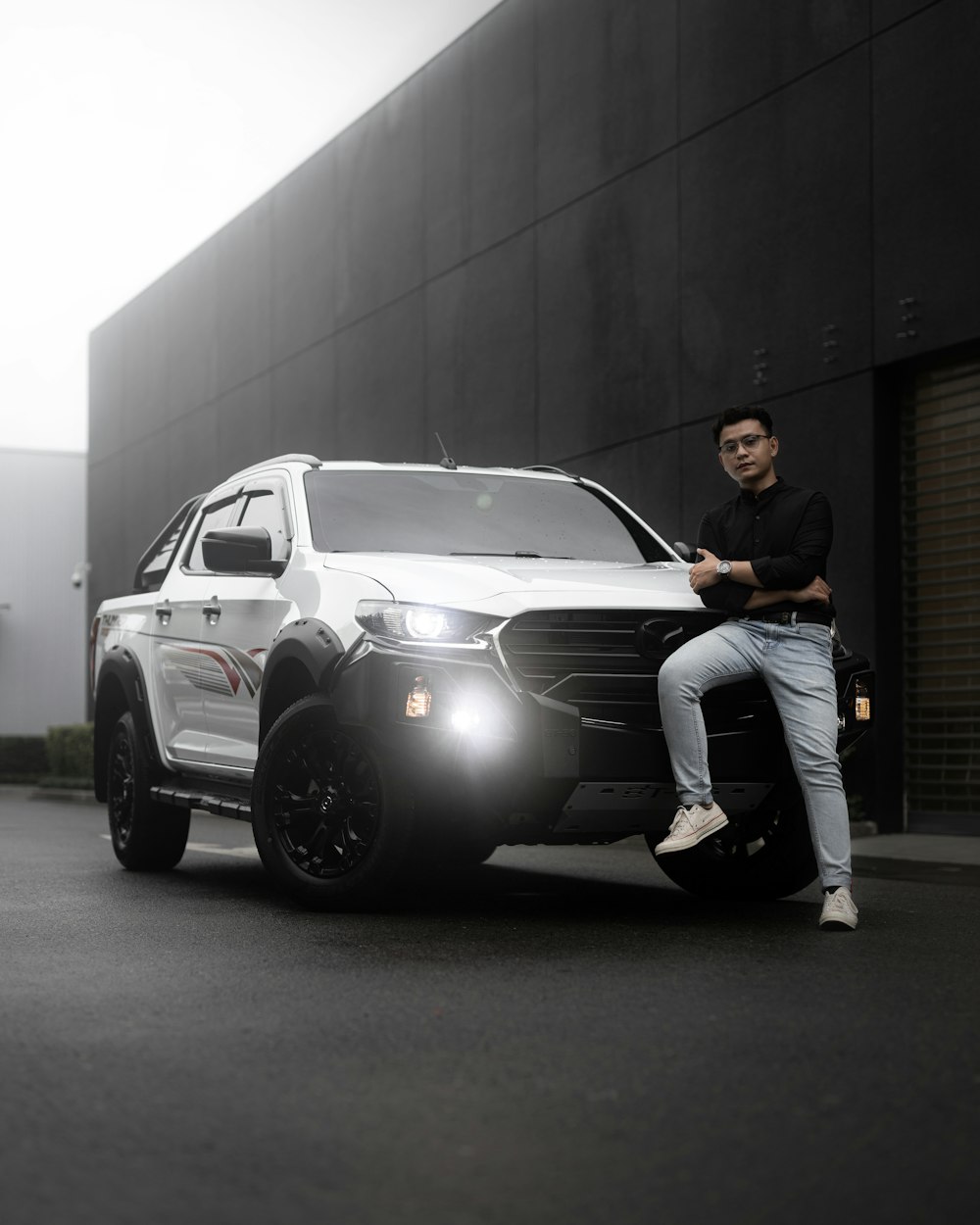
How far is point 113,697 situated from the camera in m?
10.5

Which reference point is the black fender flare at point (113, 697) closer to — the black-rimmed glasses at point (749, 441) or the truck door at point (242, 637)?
the truck door at point (242, 637)

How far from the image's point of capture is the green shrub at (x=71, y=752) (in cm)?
2600

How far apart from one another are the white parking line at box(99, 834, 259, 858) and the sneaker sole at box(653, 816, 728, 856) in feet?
16.2

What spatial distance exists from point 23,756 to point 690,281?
19.8 m

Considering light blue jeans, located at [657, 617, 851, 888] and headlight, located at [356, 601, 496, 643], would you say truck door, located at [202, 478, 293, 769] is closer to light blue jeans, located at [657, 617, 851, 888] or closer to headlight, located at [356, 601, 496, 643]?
headlight, located at [356, 601, 496, 643]

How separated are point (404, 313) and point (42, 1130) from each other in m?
18.6

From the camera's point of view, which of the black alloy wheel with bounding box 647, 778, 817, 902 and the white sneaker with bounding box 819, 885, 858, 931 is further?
the black alloy wheel with bounding box 647, 778, 817, 902

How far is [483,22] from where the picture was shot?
20.2m

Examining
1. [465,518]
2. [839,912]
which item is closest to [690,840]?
[839,912]

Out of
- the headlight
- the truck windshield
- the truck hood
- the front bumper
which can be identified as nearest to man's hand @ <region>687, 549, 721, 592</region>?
the truck hood

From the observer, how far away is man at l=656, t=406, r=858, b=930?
22.8 feet

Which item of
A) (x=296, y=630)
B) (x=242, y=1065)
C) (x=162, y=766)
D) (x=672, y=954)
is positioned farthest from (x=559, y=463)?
(x=242, y=1065)

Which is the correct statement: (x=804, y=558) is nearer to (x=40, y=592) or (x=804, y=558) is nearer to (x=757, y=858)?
(x=757, y=858)

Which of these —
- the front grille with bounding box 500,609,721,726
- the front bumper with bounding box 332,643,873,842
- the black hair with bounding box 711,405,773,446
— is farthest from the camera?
the black hair with bounding box 711,405,773,446
